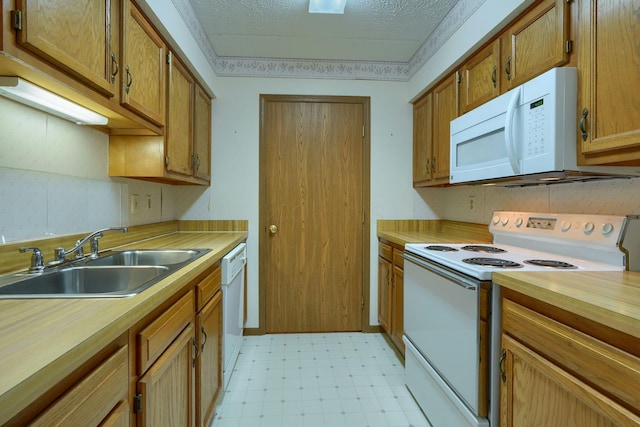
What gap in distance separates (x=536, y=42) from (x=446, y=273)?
1.10 metres

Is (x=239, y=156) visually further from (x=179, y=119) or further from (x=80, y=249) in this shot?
(x=80, y=249)

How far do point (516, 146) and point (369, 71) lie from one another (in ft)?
5.42

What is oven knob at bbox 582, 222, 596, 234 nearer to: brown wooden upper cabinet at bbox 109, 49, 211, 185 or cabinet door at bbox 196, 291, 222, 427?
cabinet door at bbox 196, 291, 222, 427

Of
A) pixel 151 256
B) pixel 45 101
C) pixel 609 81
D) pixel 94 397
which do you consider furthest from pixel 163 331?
pixel 609 81

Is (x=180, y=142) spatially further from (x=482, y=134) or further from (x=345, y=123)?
(x=482, y=134)

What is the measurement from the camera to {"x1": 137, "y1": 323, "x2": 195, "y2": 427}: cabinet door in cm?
83

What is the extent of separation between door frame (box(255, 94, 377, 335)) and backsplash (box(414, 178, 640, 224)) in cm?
48

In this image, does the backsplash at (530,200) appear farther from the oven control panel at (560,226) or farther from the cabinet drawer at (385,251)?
the cabinet drawer at (385,251)

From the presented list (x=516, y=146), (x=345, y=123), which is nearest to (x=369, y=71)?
(x=345, y=123)

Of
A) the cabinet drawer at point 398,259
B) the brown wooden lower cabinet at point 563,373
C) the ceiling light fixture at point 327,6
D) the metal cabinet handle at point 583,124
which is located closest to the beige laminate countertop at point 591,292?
the brown wooden lower cabinet at point 563,373

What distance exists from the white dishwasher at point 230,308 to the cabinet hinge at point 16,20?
4.02 feet

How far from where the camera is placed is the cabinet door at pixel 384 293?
242cm

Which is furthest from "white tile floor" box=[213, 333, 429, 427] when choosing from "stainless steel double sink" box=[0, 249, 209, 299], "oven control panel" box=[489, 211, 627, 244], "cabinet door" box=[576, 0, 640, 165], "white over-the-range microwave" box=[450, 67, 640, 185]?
"cabinet door" box=[576, 0, 640, 165]

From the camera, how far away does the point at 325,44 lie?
239 centimetres
